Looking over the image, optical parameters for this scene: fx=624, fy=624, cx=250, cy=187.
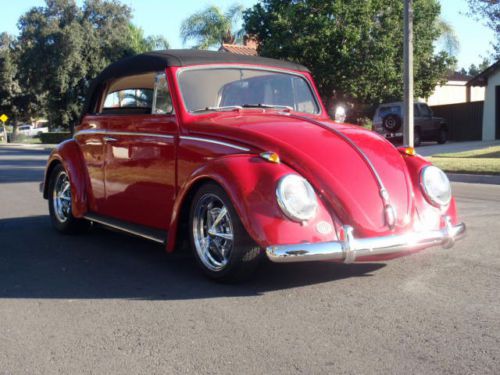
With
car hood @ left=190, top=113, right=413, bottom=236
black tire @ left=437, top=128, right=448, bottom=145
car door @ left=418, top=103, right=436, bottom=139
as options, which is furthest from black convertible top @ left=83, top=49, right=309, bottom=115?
black tire @ left=437, top=128, right=448, bottom=145

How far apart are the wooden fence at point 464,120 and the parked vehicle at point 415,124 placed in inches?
102

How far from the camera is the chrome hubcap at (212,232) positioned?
15.0 feet

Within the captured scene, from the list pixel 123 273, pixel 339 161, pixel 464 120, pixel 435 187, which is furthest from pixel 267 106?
pixel 464 120

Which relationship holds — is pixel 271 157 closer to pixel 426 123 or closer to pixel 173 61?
pixel 173 61

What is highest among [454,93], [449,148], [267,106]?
[454,93]

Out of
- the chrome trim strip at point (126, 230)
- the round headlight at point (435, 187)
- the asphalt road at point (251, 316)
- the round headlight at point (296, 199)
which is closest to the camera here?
the asphalt road at point (251, 316)

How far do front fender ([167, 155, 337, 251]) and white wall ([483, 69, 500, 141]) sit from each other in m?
24.9

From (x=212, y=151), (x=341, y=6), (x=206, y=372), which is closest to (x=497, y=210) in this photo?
(x=212, y=151)

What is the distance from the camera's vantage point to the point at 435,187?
15.9 ft

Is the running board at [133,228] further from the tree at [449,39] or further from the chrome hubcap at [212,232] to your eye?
the tree at [449,39]

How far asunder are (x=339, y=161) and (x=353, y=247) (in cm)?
75

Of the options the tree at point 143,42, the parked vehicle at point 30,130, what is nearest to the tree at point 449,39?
the tree at point 143,42

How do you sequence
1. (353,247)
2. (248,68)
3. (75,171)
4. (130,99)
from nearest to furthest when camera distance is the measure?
(353,247) → (248,68) → (130,99) → (75,171)

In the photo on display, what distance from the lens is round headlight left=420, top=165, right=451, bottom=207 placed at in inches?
189
